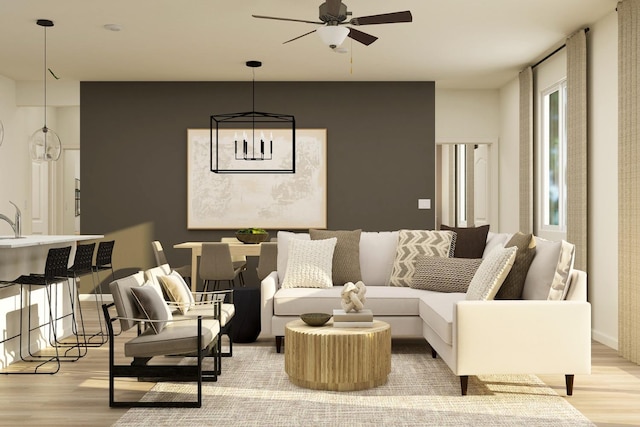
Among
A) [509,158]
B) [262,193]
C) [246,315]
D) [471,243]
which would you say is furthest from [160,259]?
[509,158]

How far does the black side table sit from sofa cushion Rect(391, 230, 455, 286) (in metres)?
1.20

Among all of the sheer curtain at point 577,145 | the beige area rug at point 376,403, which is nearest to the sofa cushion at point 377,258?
the beige area rug at point 376,403

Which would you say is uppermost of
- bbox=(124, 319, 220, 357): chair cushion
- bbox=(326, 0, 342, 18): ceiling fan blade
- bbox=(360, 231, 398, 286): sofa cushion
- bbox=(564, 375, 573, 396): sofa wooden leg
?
bbox=(326, 0, 342, 18): ceiling fan blade

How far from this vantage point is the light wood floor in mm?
3648

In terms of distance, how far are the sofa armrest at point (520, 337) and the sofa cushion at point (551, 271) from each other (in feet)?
0.65

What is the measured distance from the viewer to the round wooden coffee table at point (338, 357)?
13.4 feet

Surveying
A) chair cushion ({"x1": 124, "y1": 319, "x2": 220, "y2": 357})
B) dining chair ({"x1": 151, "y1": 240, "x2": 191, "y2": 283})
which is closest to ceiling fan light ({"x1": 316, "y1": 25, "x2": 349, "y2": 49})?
chair cushion ({"x1": 124, "y1": 319, "x2": 220, "y2": 357})

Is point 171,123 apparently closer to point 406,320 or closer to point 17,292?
point 17,292

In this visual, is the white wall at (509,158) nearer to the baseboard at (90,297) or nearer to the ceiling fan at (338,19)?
the ceiling fan at (338,19)

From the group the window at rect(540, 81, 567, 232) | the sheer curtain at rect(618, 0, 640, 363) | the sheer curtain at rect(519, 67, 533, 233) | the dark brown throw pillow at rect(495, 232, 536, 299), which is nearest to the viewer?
the dark brown throw pillow at rect(495, 232, 536, 299)

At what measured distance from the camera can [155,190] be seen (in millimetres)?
8875

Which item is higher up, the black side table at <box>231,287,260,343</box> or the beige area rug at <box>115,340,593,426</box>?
the black side table at <box>231,287,260,343</box>

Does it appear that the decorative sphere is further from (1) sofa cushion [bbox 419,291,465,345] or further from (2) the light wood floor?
(1) sofa cushion [bbox 419,291,465,345]

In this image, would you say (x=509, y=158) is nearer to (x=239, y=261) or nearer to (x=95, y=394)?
(x=239, y=261)
